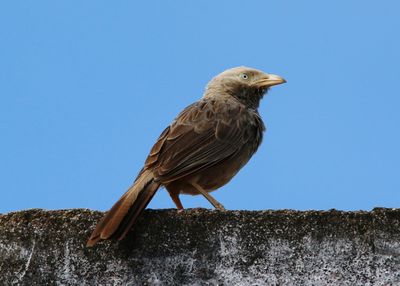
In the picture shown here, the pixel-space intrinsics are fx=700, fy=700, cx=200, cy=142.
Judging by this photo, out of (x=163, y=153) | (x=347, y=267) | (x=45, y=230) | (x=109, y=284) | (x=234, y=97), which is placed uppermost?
(x=234, y=97)

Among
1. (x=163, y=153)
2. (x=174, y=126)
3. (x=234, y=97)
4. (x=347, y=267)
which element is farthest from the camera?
(x=234, y=97)

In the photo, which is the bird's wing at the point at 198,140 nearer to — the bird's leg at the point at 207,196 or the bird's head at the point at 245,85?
the bird's leg at the point at 207,196

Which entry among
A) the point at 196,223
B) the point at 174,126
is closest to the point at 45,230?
the point at 196,223

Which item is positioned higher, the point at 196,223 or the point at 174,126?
the point at 174,126

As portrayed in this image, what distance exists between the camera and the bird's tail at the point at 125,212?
3234mm

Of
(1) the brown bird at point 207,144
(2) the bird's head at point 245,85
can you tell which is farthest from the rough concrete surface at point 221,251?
(2) the bird's head at point 245,85

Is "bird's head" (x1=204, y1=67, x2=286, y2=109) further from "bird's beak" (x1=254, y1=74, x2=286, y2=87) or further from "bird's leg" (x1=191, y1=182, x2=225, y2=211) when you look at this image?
"bird's leg" (x1=191, y1=182, x2=225, y2=211)

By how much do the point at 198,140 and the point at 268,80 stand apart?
1.98 metres

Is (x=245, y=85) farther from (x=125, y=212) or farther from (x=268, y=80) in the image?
(x=125, y=212)

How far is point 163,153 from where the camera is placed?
16.5 ft

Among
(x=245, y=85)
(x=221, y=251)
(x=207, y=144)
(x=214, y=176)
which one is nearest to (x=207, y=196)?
(x=214, y=176)

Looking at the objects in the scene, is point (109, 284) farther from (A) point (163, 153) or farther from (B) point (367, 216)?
(A) point (163, 153)

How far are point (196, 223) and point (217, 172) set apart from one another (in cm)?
247

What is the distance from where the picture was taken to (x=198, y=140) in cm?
544
